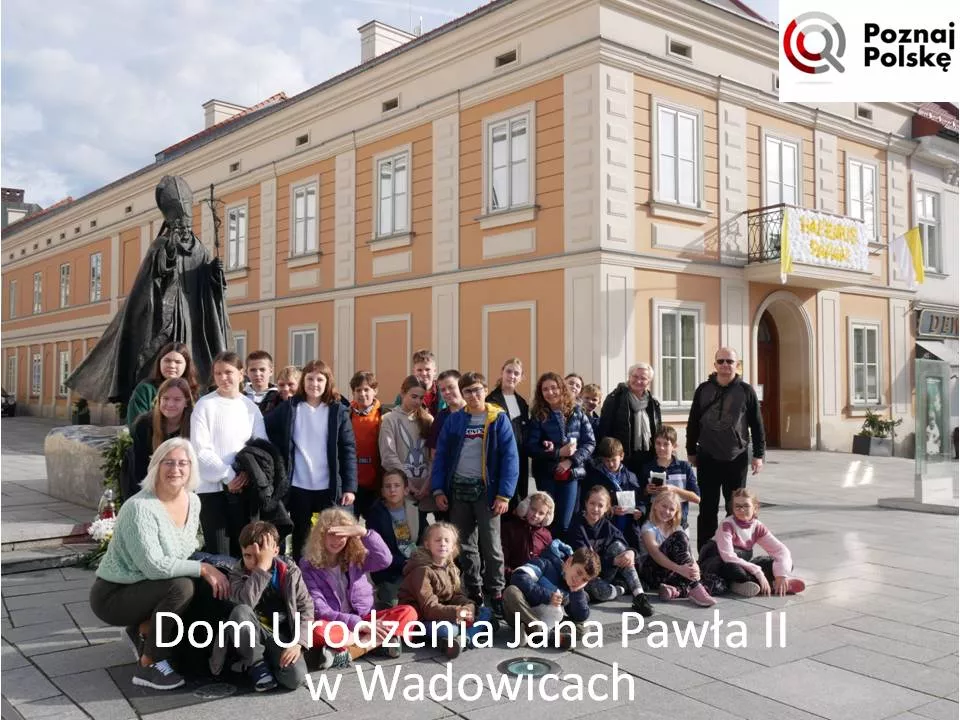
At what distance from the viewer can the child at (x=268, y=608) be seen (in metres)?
4.36

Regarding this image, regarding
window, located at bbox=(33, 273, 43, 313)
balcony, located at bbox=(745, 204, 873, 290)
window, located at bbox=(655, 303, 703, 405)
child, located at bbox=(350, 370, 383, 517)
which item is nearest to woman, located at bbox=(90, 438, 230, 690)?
child, located at bbox=(350, 370, 383, 517)

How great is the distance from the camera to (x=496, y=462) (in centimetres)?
603

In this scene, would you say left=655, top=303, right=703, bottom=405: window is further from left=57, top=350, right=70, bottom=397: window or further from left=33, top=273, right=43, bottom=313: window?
left=33, top=273, right=43, bottom=313: window

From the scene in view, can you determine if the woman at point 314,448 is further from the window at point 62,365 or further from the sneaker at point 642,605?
the window at point 62,365

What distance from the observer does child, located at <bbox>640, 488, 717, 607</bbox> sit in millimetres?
6207

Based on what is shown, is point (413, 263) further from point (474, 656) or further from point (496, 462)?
point (474, 656)

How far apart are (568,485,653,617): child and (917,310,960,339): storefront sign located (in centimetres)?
1734

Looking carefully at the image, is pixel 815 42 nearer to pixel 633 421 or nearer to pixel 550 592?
pixel 633 421

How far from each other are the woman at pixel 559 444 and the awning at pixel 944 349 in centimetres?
1701

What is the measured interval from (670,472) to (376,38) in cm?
1753

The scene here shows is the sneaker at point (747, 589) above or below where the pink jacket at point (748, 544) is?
below

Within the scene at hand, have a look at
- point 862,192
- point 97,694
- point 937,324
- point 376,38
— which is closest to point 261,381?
point 97,694

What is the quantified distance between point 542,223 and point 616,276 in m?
1.74

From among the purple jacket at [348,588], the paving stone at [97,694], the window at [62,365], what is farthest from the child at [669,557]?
the window at [62,365]
